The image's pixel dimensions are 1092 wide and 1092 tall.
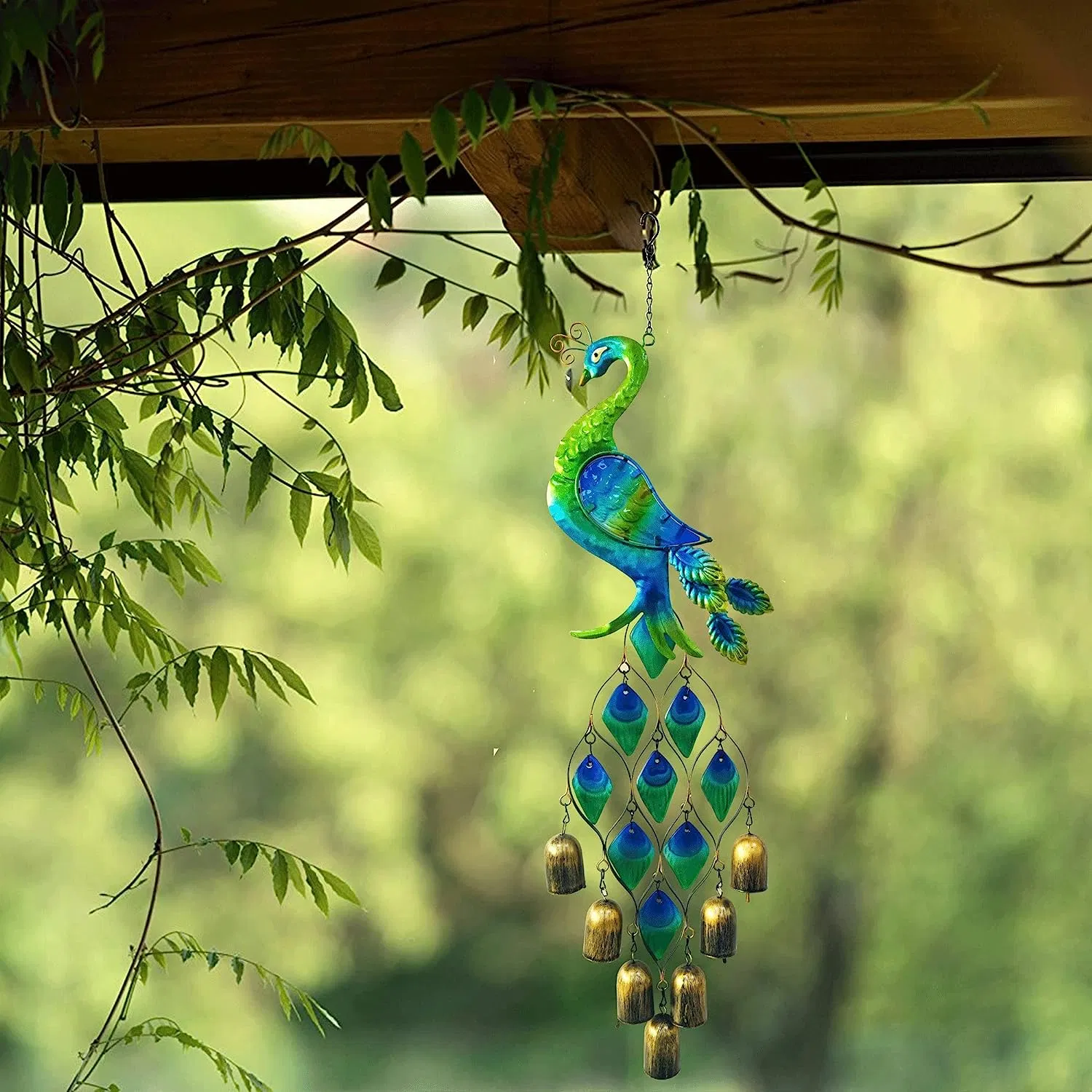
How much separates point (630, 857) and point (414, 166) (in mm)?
801

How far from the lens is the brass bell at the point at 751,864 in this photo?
1.60 m

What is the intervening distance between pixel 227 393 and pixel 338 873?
115 cm

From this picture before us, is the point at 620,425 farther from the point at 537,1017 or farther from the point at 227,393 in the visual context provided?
the point at 537,1017

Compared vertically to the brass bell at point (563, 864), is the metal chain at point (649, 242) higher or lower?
higher

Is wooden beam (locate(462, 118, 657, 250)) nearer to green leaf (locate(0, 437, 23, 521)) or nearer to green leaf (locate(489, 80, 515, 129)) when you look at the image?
green leaf (locate(489, 80, 515, 129))

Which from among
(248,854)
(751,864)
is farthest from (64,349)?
(751,864)

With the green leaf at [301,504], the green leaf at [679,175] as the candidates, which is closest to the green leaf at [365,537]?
the green leaf at [301,504]

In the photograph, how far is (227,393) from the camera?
339 centimetres

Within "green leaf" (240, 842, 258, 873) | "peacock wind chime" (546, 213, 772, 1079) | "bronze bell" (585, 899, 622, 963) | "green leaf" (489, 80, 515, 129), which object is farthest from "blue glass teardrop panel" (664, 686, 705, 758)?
"green leaf" (489, 80, 515, 129)

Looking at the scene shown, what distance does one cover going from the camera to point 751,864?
5.25ft

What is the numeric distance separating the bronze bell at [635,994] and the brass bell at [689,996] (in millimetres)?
42

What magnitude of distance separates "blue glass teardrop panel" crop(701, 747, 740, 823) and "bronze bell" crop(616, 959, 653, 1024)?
0.21 metres

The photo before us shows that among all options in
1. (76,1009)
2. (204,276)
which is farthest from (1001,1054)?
(204,276)

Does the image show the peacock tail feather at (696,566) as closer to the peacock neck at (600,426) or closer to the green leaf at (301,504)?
the peacock neck at (600,426)
